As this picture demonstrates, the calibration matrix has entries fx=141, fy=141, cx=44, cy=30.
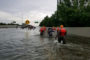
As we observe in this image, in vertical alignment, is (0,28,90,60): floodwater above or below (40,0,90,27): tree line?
below

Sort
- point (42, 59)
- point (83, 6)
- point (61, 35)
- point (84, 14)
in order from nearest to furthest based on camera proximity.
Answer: point (42, 59)
point (61, 35)
point (84, 14)
point (83, 6)

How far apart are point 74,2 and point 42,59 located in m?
26.4

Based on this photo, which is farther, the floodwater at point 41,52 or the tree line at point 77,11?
the tree line at point 77,11

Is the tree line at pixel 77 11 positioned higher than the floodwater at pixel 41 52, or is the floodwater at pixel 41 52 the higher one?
the tree line at pixel 77 11

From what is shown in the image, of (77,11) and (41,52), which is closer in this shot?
(41,52)

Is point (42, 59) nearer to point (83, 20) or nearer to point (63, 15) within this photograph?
point (83, 20)

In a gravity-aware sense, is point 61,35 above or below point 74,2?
below

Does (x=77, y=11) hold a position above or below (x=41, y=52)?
above

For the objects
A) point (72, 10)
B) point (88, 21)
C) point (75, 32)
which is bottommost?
point (75, 32)

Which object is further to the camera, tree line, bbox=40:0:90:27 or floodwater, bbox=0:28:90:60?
tree line, bbox=40:0:90:27

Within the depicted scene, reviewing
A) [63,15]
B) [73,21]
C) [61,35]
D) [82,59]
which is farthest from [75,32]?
[82,59]

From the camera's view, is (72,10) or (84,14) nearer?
(84,14)

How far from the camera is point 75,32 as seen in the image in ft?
107

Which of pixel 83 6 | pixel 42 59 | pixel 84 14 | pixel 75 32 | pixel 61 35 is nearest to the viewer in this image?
pixel 42 59
